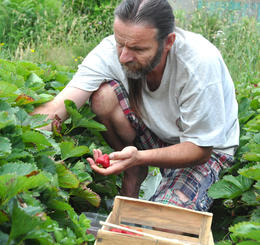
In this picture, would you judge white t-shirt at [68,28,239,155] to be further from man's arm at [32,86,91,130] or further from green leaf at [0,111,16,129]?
green leaf at [0,111,16,129]

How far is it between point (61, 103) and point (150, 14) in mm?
697

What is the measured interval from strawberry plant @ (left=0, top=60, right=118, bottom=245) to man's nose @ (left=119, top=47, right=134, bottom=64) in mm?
373

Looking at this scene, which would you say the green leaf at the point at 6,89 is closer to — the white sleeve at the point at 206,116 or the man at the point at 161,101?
the man at the point at 161,101

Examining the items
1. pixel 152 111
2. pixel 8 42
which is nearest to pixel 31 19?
pixel 8 42

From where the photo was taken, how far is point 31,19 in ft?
24.4

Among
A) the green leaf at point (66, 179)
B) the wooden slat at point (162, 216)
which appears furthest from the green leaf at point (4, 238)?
the wooden slat at point (162, 216)

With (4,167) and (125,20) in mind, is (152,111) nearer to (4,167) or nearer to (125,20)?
(125,20)

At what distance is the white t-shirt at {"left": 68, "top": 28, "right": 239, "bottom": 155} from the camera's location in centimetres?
251

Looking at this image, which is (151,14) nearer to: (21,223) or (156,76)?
(156,76)

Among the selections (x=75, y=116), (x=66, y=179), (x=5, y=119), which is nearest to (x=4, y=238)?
(x=5, y=119)

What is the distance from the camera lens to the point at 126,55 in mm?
2430

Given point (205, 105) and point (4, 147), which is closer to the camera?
point (4, 147)

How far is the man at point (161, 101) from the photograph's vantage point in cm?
244

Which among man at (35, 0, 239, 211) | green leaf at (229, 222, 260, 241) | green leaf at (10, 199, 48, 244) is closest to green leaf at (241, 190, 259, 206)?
man at (35, 0, 239, 211)
